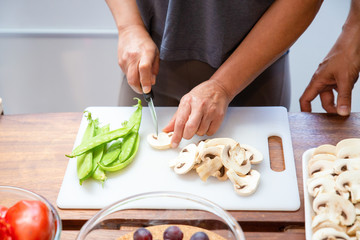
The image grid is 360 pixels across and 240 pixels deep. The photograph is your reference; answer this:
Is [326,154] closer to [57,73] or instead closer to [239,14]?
[239,14]

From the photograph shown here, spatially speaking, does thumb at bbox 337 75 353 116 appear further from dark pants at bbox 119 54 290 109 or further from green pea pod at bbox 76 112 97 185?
green pea pod at bbox 76 112 97 185

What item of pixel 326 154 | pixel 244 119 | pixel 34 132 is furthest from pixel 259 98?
pixel 34 132

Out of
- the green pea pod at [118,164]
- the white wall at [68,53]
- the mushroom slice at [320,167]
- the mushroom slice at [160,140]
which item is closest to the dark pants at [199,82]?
the mushroom slice at [160,140]

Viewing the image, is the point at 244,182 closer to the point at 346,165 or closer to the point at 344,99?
the point at 346,165

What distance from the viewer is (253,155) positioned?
1.57 meters

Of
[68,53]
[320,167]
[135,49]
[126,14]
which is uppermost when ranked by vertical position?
[126,14]

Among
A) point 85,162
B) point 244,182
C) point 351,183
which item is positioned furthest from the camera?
point 85,162

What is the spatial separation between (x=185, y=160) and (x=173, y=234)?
1.65 ft

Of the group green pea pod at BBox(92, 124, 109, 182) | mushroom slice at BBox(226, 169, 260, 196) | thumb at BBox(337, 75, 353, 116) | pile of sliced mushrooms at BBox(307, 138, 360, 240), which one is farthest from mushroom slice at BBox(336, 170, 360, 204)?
green pea pod at BBox(92, 124, 109, 182)

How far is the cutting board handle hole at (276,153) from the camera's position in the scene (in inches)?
62.4

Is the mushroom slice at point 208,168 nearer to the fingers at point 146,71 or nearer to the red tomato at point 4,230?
the fingers at point 146,71

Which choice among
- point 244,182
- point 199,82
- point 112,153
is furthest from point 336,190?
point 199,82

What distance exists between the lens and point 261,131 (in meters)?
1.73

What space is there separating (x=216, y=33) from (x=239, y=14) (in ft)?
0.39
